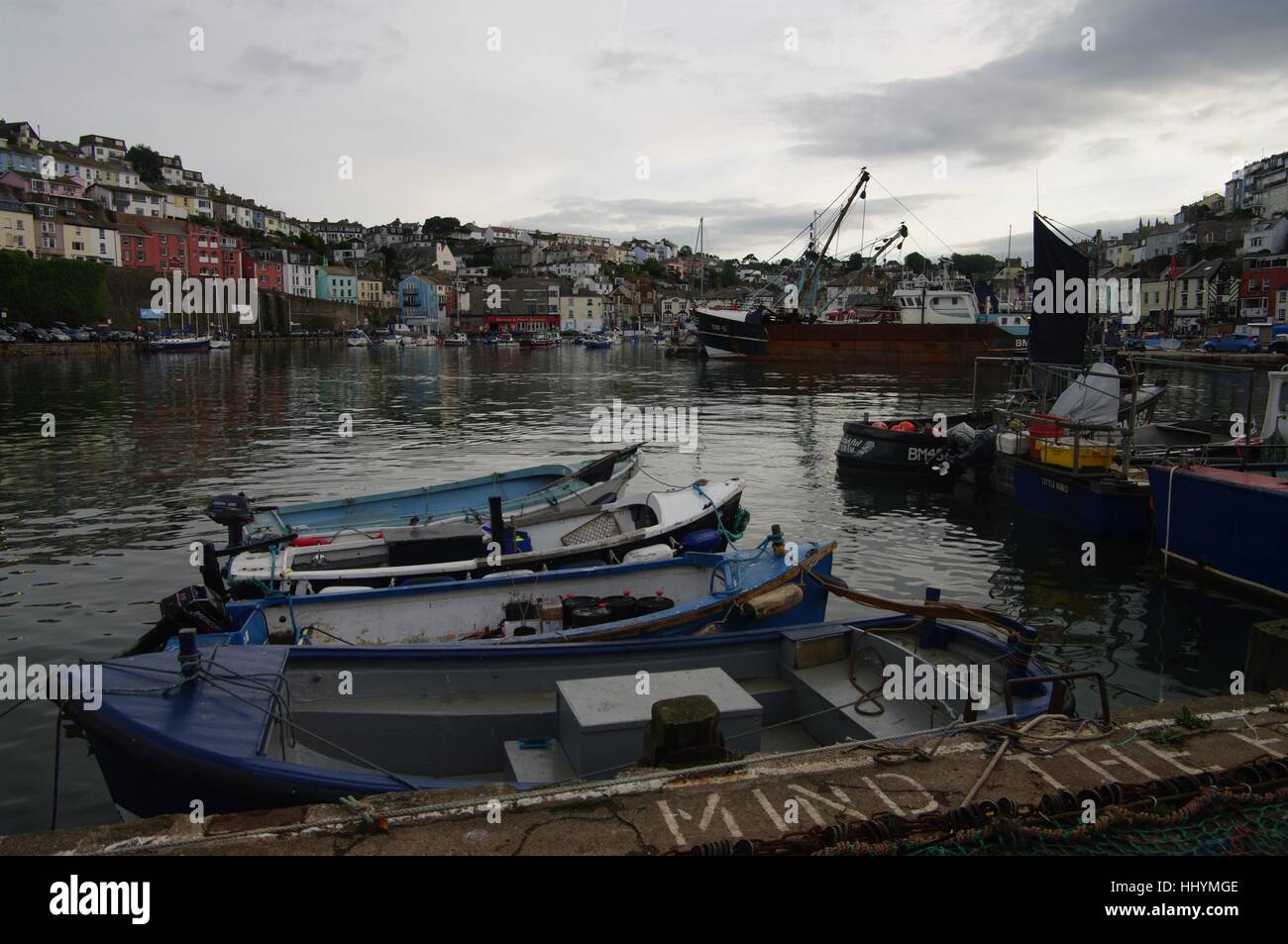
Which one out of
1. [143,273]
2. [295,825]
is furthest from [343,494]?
[143,273]

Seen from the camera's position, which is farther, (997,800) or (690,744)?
(690,744)

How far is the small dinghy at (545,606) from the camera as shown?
9016 millimetres

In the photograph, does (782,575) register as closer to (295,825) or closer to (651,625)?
(651,625)

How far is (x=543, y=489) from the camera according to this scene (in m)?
14.8

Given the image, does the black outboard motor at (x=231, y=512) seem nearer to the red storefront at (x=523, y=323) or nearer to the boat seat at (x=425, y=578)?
the boat seat at (x=425, y=578)

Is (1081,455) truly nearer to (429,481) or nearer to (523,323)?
(429,481)

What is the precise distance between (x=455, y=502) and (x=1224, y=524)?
12980 millimetres

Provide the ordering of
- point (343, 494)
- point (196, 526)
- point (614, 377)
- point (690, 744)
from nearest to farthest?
point (690, 744) < point (196, 526) < point (343, 494) < point (614, 377)

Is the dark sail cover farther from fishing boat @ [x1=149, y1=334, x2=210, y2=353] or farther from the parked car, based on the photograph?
fishing boat @ [x1=149, y1=334, x2=210, y2=353]

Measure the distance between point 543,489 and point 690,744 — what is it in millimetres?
9503

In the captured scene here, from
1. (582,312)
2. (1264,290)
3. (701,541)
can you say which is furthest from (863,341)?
(582,312)

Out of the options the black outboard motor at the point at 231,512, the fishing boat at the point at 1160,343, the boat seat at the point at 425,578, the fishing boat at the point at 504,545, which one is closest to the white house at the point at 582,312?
the fishing boat at the point at 1160,343

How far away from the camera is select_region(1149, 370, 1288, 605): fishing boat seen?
12.6 meters

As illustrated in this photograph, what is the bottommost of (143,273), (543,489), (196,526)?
(196,526)
